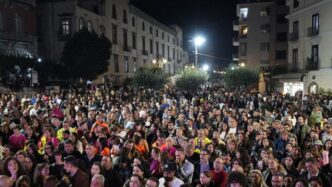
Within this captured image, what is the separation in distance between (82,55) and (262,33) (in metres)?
26.6

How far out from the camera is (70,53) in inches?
1325

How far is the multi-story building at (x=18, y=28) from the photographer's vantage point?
3003 cm

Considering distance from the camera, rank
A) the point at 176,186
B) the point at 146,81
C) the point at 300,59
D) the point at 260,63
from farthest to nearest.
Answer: the point at 260,63
the point at 300,59
the point at 146,81
the point at 176,186

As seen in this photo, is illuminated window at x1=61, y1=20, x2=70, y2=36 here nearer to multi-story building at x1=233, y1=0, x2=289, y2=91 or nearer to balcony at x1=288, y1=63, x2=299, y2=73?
balcony at x1=288, y1=63, x2=299, y2=73

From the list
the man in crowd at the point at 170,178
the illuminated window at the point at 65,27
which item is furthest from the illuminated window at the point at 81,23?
the man in crowd at the point at 170,178

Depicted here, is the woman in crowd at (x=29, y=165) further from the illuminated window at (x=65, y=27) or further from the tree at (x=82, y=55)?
the illuminated window at (x=65, y=27)

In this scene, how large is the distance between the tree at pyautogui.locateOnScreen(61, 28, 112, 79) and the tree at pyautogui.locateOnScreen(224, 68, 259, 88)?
1231 cm

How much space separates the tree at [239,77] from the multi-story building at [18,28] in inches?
686

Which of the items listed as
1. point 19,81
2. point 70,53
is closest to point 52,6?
point 70,53

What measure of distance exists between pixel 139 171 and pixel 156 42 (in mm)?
51159

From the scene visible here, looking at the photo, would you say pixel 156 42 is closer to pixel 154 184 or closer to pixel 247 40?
pixel 247 40

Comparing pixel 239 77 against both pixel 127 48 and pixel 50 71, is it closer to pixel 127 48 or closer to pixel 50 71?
pixel 50 71

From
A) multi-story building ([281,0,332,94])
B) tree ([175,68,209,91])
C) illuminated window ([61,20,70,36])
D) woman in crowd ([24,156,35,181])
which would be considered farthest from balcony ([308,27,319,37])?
woman in crowd ([24,156,35,181])

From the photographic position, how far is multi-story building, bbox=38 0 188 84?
35.3 metres
